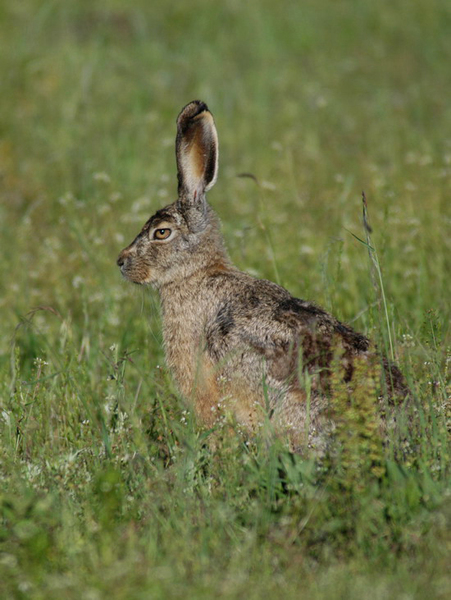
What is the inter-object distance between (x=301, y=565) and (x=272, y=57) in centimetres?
1144

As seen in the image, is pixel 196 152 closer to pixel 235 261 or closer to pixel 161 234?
pixel 161 234

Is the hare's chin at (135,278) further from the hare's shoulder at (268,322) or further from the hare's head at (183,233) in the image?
the hare's shoulder at (268,322)

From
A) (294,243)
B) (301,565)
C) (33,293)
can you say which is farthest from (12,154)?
(301,565)

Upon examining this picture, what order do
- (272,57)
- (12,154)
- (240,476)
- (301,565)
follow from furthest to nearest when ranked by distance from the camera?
(272,57)
(12,154)
(240,476)
(301,565)

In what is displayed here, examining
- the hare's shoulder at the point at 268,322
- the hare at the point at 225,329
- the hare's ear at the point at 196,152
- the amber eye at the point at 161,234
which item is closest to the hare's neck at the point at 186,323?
the hare at the point at 225,329

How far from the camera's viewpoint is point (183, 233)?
5.86m

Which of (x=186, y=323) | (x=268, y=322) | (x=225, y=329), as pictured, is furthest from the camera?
(x=186, y=323)

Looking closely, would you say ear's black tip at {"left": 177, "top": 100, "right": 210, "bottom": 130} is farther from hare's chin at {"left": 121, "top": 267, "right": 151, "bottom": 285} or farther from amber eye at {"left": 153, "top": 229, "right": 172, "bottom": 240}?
hare's chin at {"left": 121, "top": 267, "right": 151, "bottom": 285}

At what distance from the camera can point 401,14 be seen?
16.1 meters

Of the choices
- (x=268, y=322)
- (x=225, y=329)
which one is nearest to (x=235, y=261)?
(x=225, y=329)

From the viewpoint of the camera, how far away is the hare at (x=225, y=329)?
177 inches

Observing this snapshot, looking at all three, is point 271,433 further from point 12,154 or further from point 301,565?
point 12,154

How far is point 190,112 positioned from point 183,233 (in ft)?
2.63

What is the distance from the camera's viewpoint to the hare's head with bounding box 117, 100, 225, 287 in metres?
5.76
